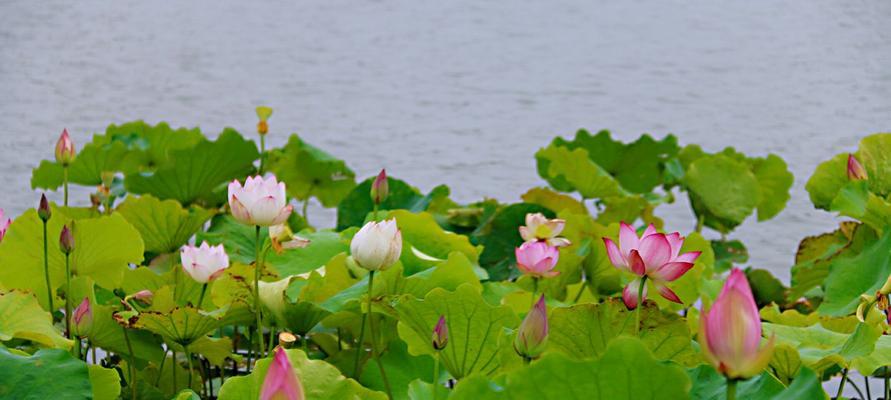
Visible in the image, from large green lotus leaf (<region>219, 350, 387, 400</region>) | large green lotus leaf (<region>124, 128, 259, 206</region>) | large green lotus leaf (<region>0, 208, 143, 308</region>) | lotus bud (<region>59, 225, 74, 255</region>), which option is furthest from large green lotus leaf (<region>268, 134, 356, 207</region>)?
large green lotus leaf (<region>219, 350, 387, 400</region>)

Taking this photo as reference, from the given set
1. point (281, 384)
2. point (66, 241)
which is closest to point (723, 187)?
point (66, 241)

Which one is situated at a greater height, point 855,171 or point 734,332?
point 734,332

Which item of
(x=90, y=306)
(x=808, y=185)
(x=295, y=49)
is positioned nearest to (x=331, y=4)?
(x=295, y=49)

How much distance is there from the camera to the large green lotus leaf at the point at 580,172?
1.32 m

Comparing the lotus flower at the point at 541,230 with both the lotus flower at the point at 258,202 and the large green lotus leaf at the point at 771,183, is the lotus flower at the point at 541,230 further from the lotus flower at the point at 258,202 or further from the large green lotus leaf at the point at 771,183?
the large green lotus leaf at the point at 771,183

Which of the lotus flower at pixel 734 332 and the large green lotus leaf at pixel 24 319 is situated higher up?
the lotus flower at pixel 734 332

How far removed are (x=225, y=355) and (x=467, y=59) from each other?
3.23 m

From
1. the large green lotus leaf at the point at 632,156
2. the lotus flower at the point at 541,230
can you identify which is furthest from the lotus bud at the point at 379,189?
the large green lotus leaf at the point at 632,156

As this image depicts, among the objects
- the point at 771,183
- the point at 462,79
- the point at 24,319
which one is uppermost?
the point at 24,319

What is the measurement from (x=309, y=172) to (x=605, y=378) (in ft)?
3.24

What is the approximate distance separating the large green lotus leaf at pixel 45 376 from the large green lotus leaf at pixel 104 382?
0.17 feet

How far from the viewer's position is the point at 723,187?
1438mm

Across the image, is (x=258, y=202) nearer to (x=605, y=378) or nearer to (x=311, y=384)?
(x=311, y=384)

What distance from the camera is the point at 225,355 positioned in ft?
2.81
